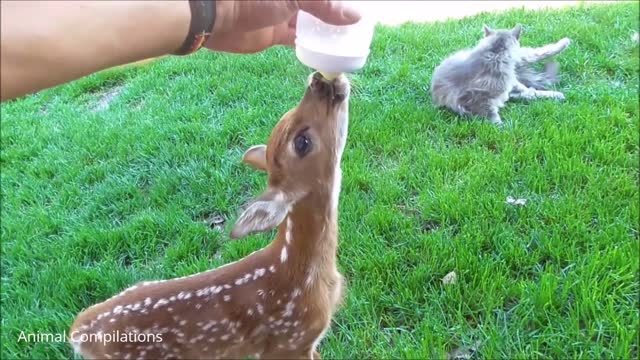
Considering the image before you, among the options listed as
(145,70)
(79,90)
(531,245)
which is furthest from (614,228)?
(79,90)

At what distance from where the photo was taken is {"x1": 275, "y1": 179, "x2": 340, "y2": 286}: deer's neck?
7.32 feet

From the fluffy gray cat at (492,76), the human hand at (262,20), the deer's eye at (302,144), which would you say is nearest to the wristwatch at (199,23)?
the human hand at (262,20)

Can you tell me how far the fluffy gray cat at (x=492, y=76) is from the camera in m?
4.18

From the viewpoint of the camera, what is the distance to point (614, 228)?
9.62 ft

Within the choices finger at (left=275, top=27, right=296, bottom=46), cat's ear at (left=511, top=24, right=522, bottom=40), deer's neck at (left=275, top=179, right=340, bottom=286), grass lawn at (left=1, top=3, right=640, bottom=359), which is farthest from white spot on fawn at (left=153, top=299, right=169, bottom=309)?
cat's ear at (left=511, top=24, right=522, bottom=40)

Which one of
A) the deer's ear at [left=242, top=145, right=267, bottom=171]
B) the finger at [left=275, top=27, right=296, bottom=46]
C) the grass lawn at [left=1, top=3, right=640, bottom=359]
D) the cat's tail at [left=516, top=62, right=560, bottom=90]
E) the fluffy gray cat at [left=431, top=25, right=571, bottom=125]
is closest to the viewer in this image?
the finger at [left=275, top=27, right=296, bottom=46]

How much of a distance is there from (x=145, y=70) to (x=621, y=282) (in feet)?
11.3

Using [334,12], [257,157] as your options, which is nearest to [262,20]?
[334,12]

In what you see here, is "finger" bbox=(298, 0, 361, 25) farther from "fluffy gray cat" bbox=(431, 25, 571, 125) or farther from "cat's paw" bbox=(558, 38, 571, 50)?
"cat's paw" bbox=(558, 38, 571, 50)

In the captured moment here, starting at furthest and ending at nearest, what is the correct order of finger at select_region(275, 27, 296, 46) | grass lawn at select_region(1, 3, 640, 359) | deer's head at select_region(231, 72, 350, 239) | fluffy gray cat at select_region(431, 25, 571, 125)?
fluffy gray cat at select_region(431, 25, 571, 125) → grass lawn at select_region(1, 3, 640, 359) → finger at select_region(275, 27, 296, 46) → deer's head at select_region(231, 72, 350, 239)

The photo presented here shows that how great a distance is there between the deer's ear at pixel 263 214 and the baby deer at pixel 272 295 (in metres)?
0.02

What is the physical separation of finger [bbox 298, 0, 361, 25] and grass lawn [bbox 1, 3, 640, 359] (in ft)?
3.90

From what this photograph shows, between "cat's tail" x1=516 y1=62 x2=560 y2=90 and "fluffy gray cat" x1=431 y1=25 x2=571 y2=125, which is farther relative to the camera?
"cat's tail" x1=516 y1=62 x2=560 y2=90

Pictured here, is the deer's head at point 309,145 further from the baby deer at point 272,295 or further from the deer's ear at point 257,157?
the deer's ear at point 257,157
